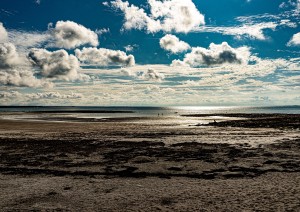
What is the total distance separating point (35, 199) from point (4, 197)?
142 centimetres

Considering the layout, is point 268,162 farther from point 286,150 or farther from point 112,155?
point 112,155

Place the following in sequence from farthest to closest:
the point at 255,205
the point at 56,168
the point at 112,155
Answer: the point at 112,155 → the point at 56,168 → the point at 255,205

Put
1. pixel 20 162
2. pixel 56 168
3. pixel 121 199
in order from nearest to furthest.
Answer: pixel 121 199
pixel 56 168
pixel 20 162

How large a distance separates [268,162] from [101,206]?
1297 cm

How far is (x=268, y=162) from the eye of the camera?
71.0 feet

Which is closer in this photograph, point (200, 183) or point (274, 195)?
point (274, 195)

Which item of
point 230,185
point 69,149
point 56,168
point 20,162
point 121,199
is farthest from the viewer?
point 69,149

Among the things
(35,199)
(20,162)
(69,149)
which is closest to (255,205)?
(35,199)

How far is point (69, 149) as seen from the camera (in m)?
29.0

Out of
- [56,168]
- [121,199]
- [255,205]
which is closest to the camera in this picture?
[255,205]

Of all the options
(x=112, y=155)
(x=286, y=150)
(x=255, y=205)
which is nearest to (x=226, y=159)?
(x=286, y=150)

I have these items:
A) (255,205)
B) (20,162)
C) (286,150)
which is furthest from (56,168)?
(286,150)

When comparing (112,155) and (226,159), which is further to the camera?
(112,155)

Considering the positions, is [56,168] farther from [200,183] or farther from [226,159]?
[226,159]
